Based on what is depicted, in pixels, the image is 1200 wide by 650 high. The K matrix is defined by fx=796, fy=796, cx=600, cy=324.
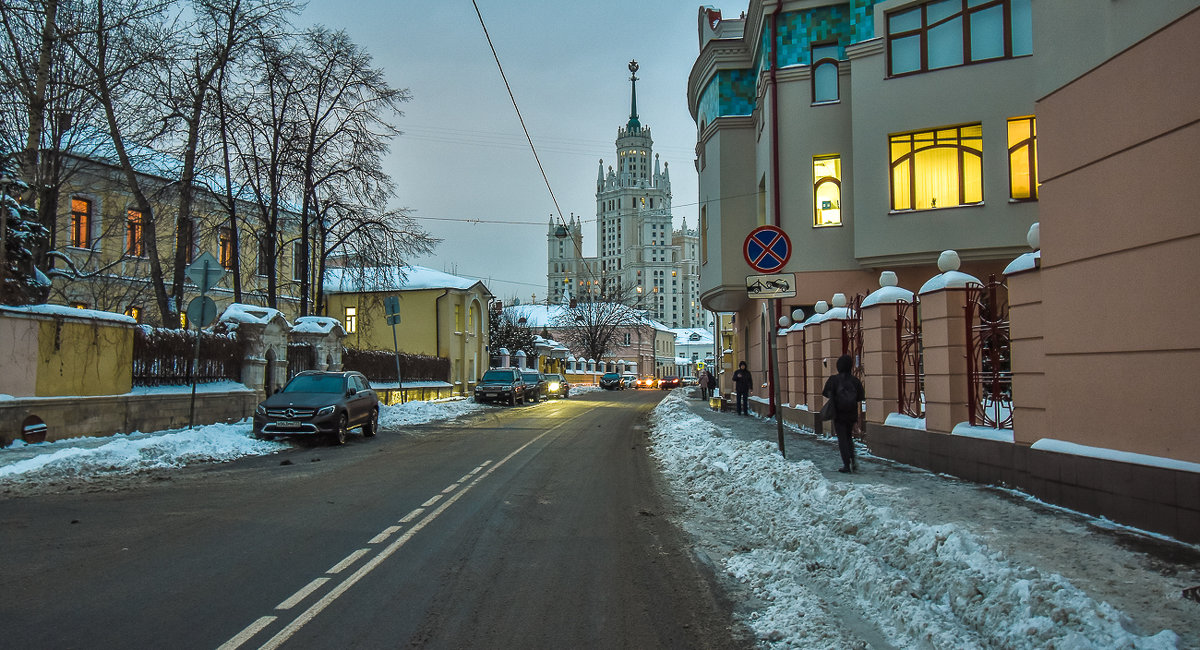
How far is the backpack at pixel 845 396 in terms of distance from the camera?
411 inches

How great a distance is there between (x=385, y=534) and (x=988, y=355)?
7651 mm

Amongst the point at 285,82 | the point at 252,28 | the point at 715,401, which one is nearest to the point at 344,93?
the point at 285,82

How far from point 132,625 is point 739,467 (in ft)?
27.1

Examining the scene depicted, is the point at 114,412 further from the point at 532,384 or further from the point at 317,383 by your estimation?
the point at 532,384

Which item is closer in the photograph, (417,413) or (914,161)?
(914,161)

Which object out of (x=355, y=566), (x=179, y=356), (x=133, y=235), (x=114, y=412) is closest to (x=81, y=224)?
(x=133, y=235)

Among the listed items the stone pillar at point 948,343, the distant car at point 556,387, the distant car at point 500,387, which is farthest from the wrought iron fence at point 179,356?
the distant car at point 556,387

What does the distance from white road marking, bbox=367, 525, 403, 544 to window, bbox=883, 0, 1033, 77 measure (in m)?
16.6

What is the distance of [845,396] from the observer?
34.3 ft

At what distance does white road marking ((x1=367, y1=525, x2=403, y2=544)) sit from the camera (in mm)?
7324

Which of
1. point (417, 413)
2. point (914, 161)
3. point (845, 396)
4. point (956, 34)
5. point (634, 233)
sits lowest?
point (417, 413)

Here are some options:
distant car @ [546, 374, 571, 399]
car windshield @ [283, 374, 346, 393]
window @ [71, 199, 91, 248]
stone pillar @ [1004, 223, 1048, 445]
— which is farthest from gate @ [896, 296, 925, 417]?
distant car @ [546, 374, 571, 399]

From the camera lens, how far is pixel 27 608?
5.16m

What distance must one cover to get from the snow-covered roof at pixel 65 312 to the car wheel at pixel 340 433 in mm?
4736
